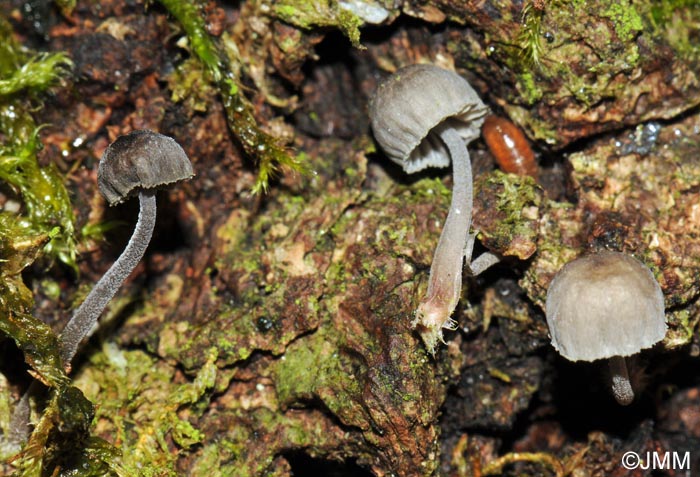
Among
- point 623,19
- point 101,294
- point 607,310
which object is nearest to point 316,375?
point 101,294

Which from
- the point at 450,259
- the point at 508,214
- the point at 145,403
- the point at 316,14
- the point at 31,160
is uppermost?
the point at 316,14

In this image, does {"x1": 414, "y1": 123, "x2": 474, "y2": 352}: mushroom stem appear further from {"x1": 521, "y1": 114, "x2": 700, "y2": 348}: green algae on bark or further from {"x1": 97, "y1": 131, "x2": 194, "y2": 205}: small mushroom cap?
{"x1": 97, "y1": 131, "x2": 194, "y2": 205}: small mushroom cap

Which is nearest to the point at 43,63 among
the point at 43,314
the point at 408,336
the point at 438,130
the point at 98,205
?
the point at 98,205

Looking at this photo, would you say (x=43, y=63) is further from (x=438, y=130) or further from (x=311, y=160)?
(x=438, y=130)

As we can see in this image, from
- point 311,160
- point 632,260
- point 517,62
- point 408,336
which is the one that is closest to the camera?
point 632,260

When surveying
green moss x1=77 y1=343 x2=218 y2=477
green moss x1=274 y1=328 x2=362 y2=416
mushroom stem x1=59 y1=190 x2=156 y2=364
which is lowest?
green moss x1=77 y1=343 x2=218 y2=477

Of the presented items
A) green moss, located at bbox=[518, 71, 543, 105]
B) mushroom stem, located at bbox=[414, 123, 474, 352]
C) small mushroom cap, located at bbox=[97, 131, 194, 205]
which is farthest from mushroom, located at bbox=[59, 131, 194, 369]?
green moss, located at bbox=[518, 71, 543, 105]

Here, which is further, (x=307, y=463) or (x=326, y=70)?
(x=326, y=70)

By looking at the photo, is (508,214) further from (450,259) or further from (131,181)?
(131,181)
